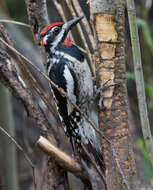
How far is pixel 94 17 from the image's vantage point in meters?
1.32

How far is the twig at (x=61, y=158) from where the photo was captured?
1.60 meters

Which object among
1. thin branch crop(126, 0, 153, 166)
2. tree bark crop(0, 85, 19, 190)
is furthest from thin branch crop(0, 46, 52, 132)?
thin branch crop(126, 0, 153, 166)

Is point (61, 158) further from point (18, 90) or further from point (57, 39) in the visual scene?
point (57, 39)

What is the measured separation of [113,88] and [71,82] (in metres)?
0.50

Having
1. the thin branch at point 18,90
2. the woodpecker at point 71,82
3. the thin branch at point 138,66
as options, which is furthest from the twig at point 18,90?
the thin branch at point 138,66

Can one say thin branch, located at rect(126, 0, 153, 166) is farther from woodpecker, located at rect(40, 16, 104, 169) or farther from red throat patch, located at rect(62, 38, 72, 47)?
red throat patch, located at rect(62, 38, 72, 47)

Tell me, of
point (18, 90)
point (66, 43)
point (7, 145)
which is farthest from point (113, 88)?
point (7, 145)

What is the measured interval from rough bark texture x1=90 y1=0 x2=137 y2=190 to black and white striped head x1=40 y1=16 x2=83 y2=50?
0.35m

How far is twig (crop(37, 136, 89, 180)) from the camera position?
5.25 feet

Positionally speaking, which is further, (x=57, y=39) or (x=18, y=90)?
(x=57, y=39)

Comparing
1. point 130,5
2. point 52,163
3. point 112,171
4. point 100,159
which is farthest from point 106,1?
point 52,163

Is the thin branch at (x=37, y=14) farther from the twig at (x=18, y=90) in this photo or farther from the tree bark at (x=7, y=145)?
the tree bark at (x=7, y=145)

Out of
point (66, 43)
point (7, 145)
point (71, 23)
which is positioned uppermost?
point (71, 23)

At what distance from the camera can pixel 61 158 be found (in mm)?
1663
